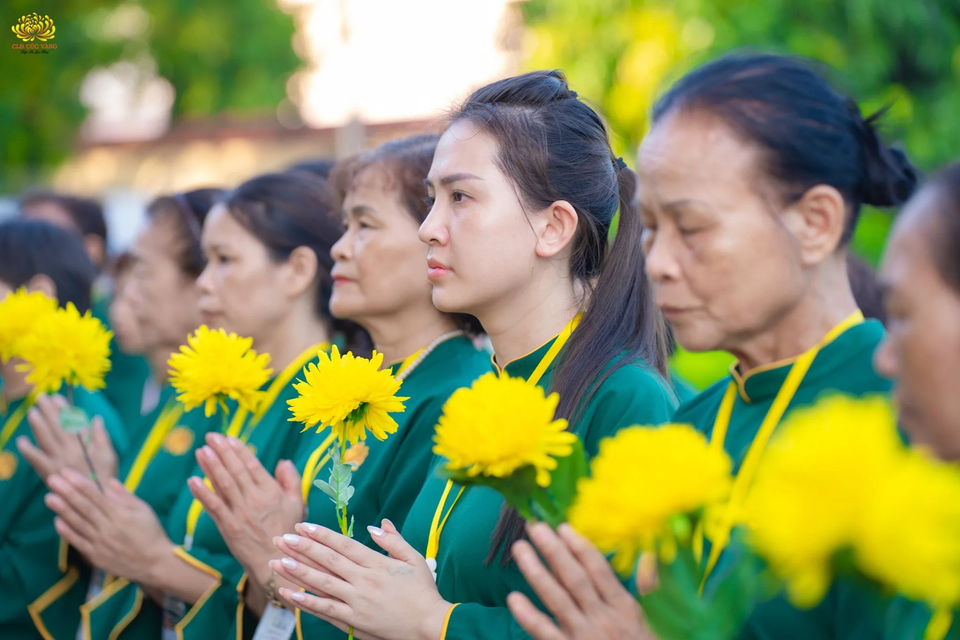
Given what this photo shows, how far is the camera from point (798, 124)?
65.6 inches

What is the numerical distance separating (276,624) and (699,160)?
6.49ft

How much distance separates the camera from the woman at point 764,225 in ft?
5.39

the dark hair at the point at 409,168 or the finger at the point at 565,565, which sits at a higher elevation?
the dark hair at the point at 409,168

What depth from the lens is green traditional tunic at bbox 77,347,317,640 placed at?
10.5 ft

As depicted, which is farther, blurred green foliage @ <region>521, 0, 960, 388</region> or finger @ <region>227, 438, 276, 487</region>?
blurred green foliage @ <region>521, 0, 960, 388</region>

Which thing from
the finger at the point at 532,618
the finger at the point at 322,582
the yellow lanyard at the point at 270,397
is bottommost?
the yellow lanyard at the point at 270,397

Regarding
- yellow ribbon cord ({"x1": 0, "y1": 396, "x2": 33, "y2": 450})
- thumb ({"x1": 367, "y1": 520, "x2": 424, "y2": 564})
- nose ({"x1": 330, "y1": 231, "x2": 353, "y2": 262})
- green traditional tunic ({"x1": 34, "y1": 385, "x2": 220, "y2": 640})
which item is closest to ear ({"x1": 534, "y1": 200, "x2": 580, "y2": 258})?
thumb ({"x1": 367, "y1": 520, "x2": 424, "y2": 564})

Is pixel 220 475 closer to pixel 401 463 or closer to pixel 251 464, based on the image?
pixel 251 464

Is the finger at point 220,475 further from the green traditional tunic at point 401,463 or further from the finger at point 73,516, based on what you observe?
the finger at point 73,516

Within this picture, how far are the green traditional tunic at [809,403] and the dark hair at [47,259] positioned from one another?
3667 millimetres

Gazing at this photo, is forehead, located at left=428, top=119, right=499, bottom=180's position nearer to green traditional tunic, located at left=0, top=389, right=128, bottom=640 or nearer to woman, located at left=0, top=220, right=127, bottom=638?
woman, located at left=0, top=220, right=127, bottom=638

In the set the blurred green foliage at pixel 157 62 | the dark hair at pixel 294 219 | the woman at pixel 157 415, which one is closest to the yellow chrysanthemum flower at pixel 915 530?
the dark hair at pixel 294 219

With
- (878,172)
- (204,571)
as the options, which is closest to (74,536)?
(204,571)

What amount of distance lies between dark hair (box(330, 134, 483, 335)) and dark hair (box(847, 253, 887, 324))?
4.85ft
